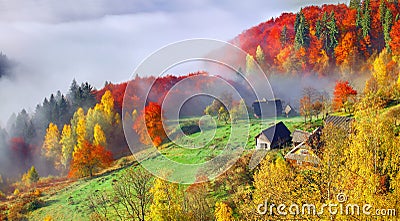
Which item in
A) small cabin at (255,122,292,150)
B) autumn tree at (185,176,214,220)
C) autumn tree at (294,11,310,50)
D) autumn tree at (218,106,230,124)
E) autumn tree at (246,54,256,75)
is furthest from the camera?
autumn tree at (294,11,310,50)

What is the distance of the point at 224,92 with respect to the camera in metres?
35.8

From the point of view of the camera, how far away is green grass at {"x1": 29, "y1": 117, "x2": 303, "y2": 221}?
30833 millimetres

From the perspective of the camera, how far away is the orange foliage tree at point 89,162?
1773 inches

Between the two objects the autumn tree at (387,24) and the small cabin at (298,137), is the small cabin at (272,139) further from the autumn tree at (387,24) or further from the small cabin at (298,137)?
the autumn tree at (387,24)

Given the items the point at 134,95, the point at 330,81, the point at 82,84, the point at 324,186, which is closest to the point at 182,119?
the point at 134,95

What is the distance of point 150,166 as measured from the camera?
103 ft

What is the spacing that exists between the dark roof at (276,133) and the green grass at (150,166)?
1808 mm

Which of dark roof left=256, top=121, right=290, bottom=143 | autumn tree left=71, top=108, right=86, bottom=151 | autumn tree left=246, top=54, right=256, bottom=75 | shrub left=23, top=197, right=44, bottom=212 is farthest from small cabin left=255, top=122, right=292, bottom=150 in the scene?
autumn tree left=71, top=108, right=86, bottom=151

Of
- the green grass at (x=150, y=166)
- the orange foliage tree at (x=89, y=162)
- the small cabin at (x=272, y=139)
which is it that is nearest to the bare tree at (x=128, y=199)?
the green grass at (x=150, y=166)

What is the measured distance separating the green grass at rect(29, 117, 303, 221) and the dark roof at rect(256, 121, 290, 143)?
181 centimetres

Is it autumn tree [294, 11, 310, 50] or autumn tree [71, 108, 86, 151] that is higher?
autumn tree [294, 11, 310, 50]

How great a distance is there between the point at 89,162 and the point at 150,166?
59.4 feet

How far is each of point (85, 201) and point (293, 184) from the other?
2326cm

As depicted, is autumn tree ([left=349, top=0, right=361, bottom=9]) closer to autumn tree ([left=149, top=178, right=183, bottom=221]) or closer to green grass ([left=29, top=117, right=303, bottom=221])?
green grass ([left=29, top=117, right=303, bottom=221])
